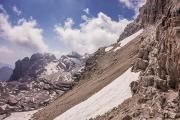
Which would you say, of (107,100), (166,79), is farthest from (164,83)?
(107,100)

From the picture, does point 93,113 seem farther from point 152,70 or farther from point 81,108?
point 152,70

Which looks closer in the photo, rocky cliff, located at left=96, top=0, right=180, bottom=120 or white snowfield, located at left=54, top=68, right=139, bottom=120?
rocky cliff, located at left=96, top=0, right=180, bottom=120

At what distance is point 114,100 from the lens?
52031 millimetres

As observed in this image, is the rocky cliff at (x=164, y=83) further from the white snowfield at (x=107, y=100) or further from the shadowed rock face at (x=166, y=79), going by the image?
the white snowfield at (x=107, y=100)

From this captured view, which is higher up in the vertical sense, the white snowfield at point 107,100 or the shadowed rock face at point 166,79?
the white snowfield at point 107,100

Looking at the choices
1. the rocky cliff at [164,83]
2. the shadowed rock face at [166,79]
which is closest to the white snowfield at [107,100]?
the shadowed rock face at [166,79]

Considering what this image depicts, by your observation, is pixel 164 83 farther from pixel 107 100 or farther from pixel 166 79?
pixel 107 100

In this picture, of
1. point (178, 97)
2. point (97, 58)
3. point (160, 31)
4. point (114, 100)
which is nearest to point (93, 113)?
point (114, 100)

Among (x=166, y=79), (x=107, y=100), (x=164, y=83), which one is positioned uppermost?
(x=107, y=100)

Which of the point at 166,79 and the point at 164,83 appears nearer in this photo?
the point at 164,83

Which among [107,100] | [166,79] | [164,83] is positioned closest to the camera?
[164,83]

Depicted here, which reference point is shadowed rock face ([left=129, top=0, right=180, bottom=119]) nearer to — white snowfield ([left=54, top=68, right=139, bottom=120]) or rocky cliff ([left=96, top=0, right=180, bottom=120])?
rocky cliff ([left=96, top=0, right=180, bottom=120])

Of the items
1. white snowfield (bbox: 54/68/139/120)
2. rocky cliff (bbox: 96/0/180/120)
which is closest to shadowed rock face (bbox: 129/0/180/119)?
rocky cliff (bbox: 96/0/180/120)

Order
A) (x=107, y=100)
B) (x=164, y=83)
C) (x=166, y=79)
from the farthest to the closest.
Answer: (x=107, y=100) → (x=166, y=79) → (x=164, y=83)
